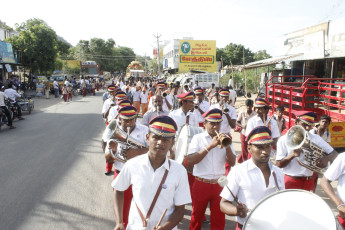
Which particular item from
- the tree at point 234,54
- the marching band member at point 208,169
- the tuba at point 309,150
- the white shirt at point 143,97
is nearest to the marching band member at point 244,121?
the tuba at point 309,150

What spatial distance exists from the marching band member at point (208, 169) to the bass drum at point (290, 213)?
4.17 feet

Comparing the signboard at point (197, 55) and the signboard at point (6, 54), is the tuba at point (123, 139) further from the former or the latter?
the signboard at point (197, 55)

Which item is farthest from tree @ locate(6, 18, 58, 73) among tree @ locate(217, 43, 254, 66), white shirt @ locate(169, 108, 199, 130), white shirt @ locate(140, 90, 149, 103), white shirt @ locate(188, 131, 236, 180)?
tree @ locate(217, 43, 254, 66)

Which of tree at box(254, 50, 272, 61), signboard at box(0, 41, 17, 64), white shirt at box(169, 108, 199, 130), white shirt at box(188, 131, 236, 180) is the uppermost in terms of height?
tree at box(254, 50, 272, 61)

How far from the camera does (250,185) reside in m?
2.58

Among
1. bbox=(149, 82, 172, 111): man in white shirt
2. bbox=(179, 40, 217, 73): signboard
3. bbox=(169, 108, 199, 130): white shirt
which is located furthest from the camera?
bbox=(179, 40, 217, 73): signboard

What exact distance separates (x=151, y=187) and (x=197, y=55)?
126ft

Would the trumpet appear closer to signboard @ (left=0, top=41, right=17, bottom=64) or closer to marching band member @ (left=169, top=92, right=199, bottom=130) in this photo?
marching band member @ (left=169, top=92, right=199, bottom=130)

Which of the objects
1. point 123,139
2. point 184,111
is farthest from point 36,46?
point 123,139

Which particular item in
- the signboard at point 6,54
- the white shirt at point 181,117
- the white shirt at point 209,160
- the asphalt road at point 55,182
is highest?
the signboard at point 6,54

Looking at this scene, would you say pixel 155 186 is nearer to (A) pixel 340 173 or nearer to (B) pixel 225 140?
(B) pixel 225 140

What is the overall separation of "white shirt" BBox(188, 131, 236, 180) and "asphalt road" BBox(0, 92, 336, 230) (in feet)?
4.01

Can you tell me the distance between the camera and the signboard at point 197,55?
39031 mm

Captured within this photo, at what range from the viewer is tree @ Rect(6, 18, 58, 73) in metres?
29.3
